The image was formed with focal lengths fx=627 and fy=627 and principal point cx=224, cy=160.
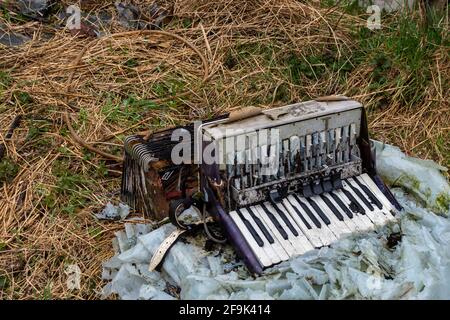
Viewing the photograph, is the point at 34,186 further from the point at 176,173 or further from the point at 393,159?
the point at 393,159

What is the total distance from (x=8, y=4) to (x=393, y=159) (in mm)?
3390

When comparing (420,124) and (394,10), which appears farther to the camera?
(394,10)

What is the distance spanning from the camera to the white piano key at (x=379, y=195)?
2.94m

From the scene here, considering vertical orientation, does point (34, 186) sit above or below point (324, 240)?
below

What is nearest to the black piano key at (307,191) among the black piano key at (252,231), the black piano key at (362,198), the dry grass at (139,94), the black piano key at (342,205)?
the black piano key at (342,205)

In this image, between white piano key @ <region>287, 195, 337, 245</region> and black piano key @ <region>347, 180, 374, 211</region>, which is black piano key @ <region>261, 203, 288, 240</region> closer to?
white piano key @ <region>287, 195, 337, 245</region>

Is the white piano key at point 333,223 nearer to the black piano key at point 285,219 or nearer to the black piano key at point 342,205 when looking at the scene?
the black piano key at point 342,205

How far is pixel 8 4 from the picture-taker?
16.6 feet

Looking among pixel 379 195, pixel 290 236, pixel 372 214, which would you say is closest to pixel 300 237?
pixel 290 236

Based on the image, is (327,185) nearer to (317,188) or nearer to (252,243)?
(317,188)

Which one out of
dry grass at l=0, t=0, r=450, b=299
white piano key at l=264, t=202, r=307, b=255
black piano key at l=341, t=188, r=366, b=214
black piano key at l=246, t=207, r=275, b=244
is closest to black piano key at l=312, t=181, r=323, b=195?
black piano key at l=341, t=188, r=366, b=214

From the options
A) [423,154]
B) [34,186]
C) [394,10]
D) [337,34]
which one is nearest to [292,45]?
[337,34]

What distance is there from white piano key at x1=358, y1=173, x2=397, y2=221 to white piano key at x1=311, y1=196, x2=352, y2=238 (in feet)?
0.80

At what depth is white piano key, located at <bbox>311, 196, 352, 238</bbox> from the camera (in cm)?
281
